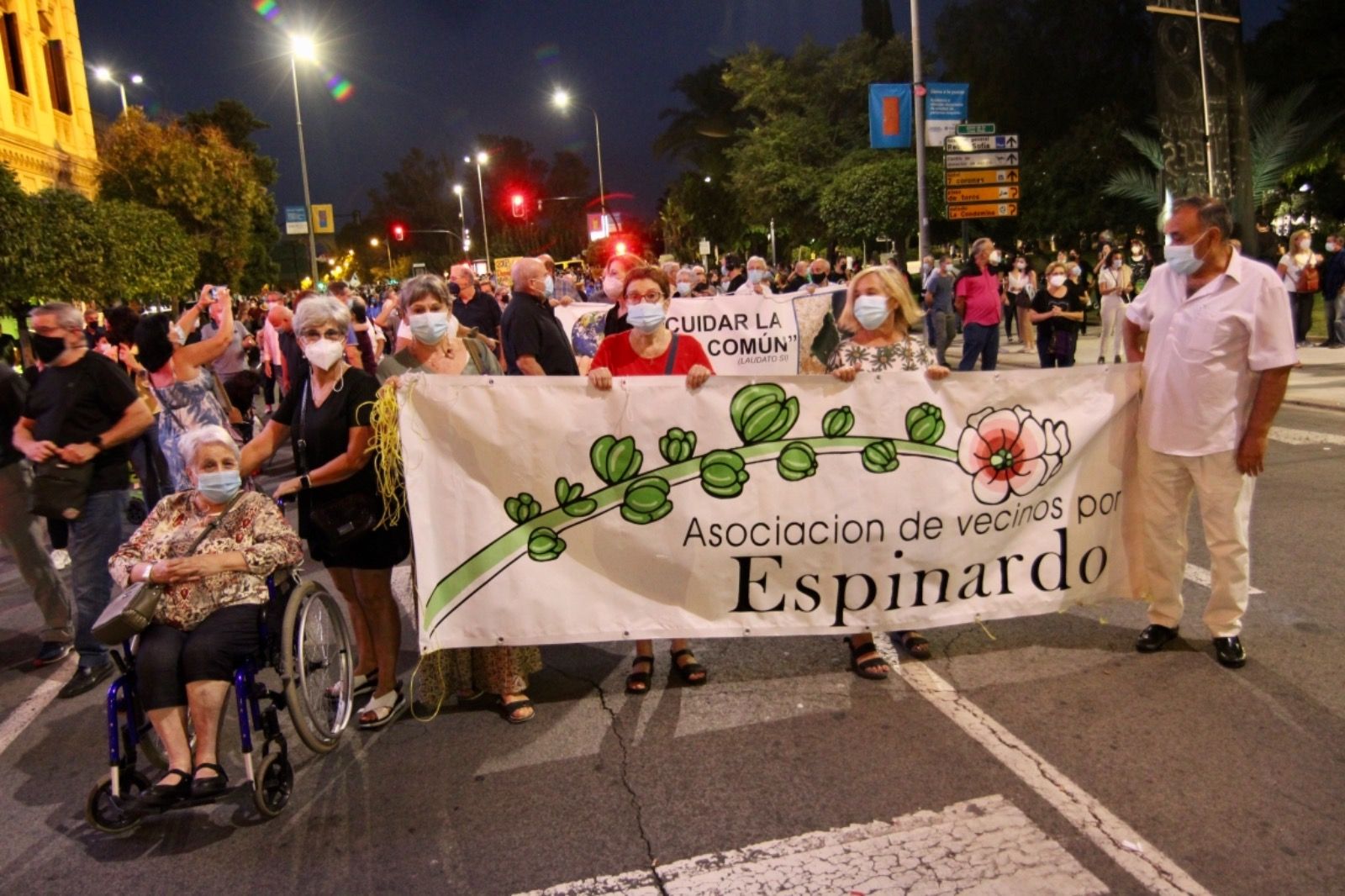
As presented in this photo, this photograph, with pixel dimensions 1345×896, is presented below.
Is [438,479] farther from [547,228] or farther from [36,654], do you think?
[547,228]

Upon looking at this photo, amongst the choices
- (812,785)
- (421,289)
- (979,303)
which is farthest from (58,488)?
(979,303)

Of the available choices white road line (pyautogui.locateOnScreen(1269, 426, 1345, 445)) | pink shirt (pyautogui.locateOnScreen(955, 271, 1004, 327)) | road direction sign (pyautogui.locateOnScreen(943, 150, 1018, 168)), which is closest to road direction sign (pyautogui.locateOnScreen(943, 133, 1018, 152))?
road direction sign (pyautogui.locateOnScreen(943, 150, 1018, 168))

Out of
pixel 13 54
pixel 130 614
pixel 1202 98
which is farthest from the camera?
pixel 13 54

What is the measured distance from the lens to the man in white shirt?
408cm

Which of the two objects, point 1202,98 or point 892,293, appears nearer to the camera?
point 892,293

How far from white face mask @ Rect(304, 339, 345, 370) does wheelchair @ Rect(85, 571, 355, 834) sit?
2.79ft

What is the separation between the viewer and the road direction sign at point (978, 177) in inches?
690

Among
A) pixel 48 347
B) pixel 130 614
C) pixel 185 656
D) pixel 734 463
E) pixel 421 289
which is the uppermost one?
pixel 421 289

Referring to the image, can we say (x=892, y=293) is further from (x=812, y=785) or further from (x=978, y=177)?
(x=978, y=177)

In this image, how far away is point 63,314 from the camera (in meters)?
5.12

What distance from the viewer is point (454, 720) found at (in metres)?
4.31

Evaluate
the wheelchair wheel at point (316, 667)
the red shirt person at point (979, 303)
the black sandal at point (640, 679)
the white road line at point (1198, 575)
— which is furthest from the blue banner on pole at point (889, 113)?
the wheelchair wheel at point (316, 667)

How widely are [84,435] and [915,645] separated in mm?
4217

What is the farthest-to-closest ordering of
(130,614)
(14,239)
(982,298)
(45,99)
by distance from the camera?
(45,99) < (14,239) < (982,298) < (130,614)
